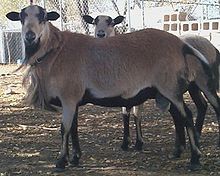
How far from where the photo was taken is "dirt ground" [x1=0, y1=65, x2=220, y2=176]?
560 cm

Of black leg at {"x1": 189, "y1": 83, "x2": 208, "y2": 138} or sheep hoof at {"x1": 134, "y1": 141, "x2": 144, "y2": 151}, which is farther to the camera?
black leg at {"x1": 189, "y1": 83, "x2": 208, "y2": 138}

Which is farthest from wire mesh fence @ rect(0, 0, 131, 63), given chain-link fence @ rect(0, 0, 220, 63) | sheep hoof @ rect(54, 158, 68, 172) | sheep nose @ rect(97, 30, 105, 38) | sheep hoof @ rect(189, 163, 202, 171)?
sheep hoof @ rect(189, 163, 202, 171)

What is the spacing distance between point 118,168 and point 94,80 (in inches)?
39.0

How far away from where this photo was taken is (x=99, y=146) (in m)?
6.80

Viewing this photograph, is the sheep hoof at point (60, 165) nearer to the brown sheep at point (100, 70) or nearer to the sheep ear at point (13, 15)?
the brown sheep at point (100, 70)

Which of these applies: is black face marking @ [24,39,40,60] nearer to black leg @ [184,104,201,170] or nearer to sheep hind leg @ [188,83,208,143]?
black leg @ [184,104,201,170]

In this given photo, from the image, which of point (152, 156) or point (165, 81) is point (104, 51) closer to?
point (165, 81)

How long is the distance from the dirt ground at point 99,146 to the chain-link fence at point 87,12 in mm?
4166

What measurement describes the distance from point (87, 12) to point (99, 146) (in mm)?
10231

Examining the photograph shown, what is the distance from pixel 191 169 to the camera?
5.48m

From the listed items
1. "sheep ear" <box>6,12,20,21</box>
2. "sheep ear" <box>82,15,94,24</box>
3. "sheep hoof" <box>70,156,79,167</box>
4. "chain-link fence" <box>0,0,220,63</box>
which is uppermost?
A: "sheep ear" <box>6,12,20,21</box>

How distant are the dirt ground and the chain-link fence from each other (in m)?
4.17

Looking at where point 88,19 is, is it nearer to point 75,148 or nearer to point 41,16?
point 41,16

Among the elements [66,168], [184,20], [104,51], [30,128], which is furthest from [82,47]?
[184,20]
